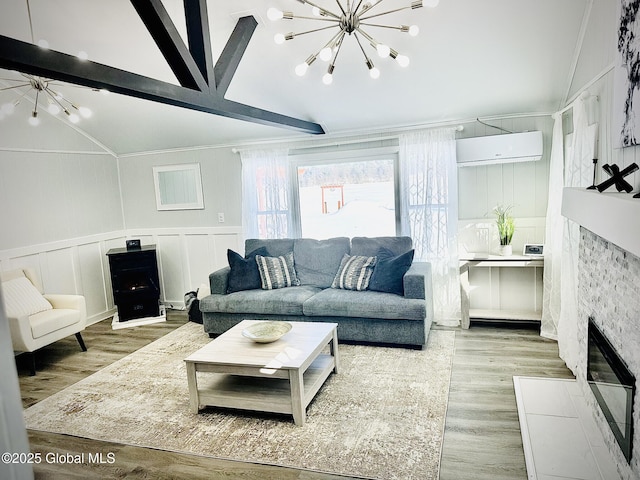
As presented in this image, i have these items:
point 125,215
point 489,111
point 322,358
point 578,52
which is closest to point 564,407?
point 322,358

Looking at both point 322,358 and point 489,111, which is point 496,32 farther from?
point 322,358

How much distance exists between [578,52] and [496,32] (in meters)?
0.66

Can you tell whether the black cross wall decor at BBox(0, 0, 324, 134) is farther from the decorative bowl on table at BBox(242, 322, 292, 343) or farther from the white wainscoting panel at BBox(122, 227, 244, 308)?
the white wainscoting panel at BBox(122, 227, 244, 308)

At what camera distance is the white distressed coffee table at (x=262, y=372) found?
2.84 metres

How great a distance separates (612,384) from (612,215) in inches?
35.6

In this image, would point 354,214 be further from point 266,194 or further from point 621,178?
point 621,178

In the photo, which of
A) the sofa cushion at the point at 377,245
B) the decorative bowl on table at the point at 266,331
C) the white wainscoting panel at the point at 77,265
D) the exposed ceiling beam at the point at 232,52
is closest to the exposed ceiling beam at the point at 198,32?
the exposed ceiling beam at the point at 232,52

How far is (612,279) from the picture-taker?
2.19 meters

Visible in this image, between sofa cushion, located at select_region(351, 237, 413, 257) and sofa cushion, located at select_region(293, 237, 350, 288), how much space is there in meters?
0.14

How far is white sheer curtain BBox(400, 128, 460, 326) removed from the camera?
4.54 metres

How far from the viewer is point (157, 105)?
4703 mm

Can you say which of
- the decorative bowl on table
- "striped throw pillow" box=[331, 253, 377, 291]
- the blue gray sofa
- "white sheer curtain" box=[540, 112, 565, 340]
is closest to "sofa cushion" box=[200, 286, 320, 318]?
the blue gray sofa

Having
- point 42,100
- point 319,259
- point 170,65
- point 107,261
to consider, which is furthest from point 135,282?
point 170,65

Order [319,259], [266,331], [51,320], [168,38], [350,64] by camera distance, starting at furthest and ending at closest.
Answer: [319,259], [51,320], [350,64], [266,331], [168,38]
